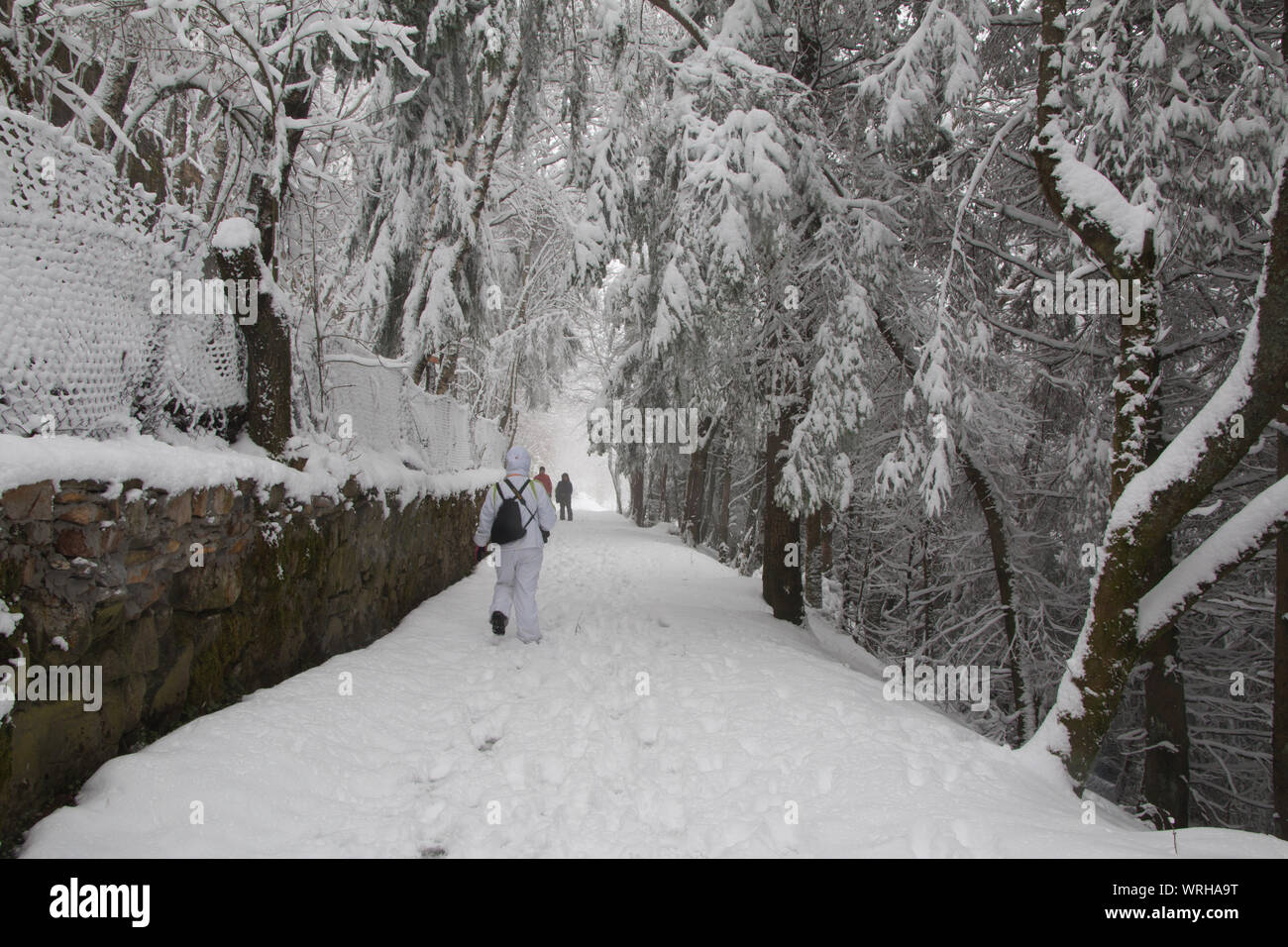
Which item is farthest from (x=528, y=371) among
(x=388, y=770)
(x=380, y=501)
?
(x=388, y=770)

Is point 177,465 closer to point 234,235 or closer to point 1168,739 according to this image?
point 234,235

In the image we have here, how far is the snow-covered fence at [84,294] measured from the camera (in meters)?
2.76

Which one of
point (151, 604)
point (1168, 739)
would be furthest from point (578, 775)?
point (1168, 739)

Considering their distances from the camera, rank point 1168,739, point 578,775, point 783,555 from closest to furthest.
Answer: point 578,775, point 1168,739, point 783,555

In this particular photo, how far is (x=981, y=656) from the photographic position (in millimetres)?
10438

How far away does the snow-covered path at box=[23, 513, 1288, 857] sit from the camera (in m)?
2.80

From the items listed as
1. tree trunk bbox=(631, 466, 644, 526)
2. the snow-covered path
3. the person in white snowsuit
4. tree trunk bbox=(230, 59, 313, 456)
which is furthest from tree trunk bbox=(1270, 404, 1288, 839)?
tree trunk bbox=(631, 466, 644, 526)

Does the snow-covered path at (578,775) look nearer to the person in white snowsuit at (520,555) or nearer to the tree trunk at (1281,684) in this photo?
the person in white snowsuit at (520,555)

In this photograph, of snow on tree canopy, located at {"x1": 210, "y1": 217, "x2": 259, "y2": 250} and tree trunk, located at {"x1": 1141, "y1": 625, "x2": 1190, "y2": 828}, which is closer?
snow on tree canopy, located at {"x1": 210, "y1": 217, "x2": 259, "y2": 250}

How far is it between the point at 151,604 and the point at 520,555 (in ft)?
10.4

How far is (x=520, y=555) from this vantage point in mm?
6070

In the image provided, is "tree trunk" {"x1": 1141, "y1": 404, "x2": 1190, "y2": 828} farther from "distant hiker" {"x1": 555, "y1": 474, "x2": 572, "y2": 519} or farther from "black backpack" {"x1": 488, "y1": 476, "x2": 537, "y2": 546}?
"distant hiker" {"x1": 555, "y1": 474, "x2": 572, "y2": 519}

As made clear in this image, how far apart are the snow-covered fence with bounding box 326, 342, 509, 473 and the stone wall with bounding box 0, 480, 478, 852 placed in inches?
34.9
